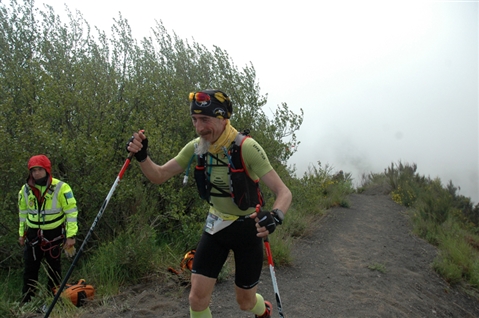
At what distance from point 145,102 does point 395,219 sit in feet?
27.7

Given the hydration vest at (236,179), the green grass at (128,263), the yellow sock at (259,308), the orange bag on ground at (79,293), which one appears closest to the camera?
the hydration vest at (236,179)

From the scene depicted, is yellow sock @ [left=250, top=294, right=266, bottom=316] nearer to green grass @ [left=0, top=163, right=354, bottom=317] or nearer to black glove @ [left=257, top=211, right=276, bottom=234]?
black glove @ [left=257, top=211, right=276, bottom=234]

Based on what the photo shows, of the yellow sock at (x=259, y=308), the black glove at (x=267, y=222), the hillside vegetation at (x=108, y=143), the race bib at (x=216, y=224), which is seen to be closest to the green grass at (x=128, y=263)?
the hillside vegetation at (x=108, y=143)

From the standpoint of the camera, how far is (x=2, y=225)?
5902mm

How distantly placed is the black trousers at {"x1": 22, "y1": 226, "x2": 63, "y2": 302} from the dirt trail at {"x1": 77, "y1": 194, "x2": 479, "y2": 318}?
3.76 feet

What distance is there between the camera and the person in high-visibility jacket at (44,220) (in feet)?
16.4

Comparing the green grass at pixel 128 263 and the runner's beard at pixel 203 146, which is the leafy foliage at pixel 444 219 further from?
the runner's beard at pixel 203 146

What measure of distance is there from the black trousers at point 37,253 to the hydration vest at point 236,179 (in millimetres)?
3066

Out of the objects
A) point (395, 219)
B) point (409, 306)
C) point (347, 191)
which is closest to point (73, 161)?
point (409, 306)

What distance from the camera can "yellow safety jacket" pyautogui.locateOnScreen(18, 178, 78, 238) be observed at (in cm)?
→ 501

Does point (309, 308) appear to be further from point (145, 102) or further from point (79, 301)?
point (145, 102)

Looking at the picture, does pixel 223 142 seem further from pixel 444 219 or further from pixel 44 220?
pixel 444 219

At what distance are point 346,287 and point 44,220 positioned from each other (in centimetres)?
431

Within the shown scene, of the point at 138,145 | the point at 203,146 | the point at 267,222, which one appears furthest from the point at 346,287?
the point at 138,145
